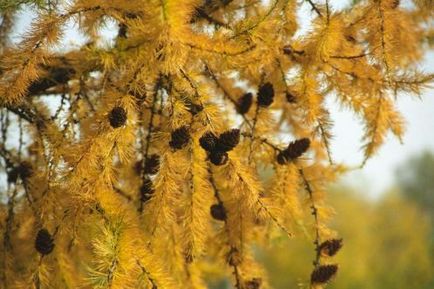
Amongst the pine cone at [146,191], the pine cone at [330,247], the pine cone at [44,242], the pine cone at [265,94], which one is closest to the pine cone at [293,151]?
the pine cone at [265,94]

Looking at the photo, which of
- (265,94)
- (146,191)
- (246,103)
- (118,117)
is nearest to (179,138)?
(118,117)

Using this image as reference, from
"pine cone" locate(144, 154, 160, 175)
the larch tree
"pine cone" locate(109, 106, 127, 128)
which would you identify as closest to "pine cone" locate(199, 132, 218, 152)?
the larch tree

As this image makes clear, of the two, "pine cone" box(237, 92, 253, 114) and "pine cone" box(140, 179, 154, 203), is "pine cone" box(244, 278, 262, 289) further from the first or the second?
"pine cone" box(237, 92, 253, 114)

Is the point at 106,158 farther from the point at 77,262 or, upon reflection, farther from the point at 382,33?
the point at 77,262

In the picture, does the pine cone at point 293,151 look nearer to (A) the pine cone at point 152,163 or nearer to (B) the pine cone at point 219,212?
(B) the pine cone at point 219,212

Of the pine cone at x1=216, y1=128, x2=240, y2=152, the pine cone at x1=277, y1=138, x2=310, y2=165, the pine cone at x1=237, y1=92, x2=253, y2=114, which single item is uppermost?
the pine cone at x1=237, y1=92, x2=253, y2=114

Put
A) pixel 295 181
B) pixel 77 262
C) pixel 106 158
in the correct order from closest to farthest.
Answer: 1. pixel 106 158
2. pixel 295 181
3. pixel 77 262

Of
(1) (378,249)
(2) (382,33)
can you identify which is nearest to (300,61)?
(2) (382,33)
